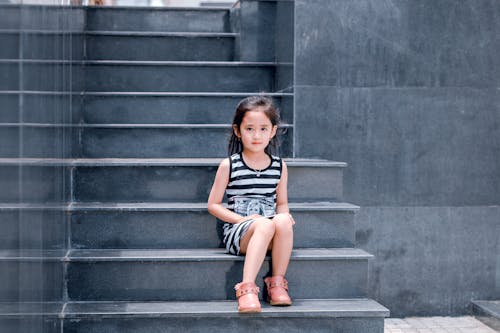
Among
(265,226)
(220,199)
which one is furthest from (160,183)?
(265,226)

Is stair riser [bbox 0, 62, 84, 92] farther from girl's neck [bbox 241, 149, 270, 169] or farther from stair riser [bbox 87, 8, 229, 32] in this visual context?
stair riser [bbox 87, 8, 229, 32]

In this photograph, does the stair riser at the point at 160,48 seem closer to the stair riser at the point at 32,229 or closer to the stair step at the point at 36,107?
the stair step at the point at 36,107

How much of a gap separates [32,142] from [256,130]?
1.40m

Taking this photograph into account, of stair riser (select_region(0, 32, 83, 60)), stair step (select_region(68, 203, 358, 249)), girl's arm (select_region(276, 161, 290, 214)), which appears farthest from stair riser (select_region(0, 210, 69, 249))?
girl's arm (select_region(276, 161, 290, 214))

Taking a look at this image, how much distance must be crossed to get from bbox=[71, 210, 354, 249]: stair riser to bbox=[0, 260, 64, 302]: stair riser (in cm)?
38

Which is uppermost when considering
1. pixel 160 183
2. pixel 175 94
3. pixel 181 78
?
pixel 181 78

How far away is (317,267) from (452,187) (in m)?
A: 1.78

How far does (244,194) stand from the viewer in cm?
368

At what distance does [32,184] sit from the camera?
247 centimetres

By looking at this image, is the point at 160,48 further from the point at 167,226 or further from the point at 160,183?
the point at 167,226

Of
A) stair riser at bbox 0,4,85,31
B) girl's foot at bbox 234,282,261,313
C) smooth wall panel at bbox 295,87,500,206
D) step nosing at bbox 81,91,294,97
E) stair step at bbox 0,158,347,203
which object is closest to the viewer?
stair riser at bbox 0,4,85,31

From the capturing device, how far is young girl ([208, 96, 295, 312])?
3.36 meters

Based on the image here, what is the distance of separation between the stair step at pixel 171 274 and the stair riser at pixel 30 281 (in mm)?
176

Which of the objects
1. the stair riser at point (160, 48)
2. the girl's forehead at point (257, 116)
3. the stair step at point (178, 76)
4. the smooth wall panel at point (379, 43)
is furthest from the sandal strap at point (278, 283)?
the stair riser at point (160, 48)
